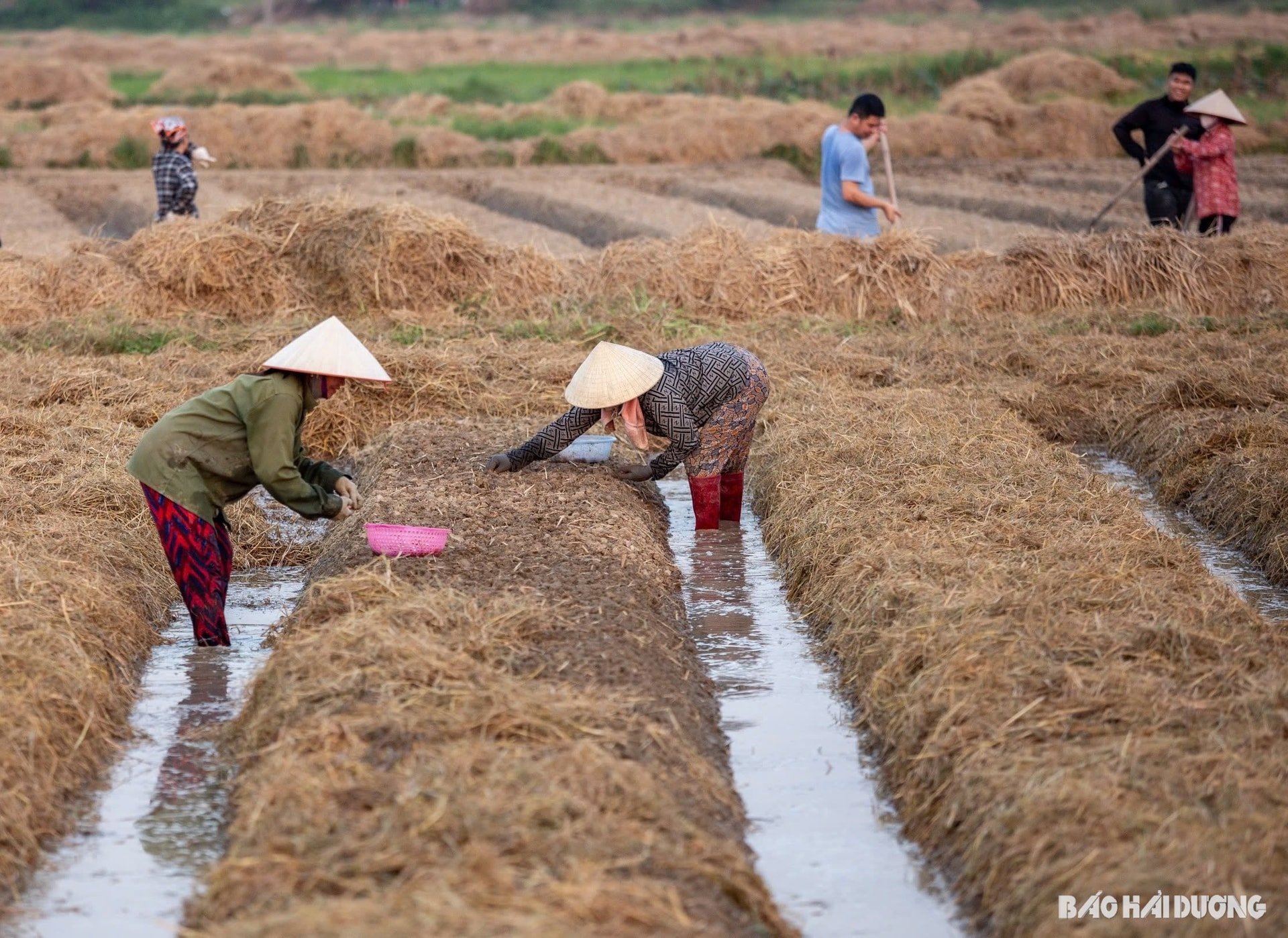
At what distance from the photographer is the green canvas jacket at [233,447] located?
17.6 ft

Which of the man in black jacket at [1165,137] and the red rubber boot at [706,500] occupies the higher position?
the man in black jacket at [1165,137]

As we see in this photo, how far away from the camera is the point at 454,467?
732 cm

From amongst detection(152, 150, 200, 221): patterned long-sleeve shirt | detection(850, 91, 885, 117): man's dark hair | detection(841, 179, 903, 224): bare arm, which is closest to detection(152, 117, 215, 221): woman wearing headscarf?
detection(152, 150, 200, 221): patterned long-sleeve shirt

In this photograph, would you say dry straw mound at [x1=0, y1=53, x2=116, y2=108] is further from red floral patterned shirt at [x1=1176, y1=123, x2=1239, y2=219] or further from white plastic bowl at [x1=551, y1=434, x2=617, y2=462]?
white plastic bowl at [x1=551, y1=434, x2=617, y2=462]

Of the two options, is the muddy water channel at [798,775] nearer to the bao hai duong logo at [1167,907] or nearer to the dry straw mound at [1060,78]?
the bao hai duong logo at [1167,907]

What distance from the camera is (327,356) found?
17.6ft

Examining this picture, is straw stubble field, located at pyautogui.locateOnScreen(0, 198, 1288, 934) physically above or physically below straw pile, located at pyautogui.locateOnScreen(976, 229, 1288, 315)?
below

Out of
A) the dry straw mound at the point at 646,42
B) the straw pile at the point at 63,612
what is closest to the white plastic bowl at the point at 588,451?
the straw pile at the point at 63,612

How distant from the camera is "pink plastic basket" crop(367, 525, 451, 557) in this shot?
19.2ft

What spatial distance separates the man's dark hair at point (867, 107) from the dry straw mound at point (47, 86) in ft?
85.4

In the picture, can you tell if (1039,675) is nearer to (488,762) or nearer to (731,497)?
(488,762)

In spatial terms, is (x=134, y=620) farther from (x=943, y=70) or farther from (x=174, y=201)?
(x=943, y=70)

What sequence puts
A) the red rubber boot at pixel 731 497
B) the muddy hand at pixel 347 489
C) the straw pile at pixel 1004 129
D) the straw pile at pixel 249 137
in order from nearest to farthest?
the muddy hand at pixel 347 489, the red rubber boot at pixel 731 497, the straw pile at pixel 249 137, the straw pile at pixel 1004 129

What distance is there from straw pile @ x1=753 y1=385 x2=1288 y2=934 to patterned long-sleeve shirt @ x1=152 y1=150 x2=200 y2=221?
7.11 meters
